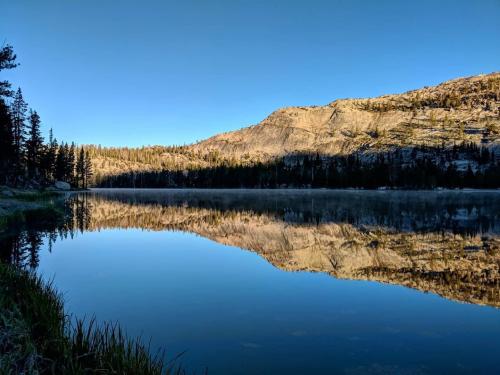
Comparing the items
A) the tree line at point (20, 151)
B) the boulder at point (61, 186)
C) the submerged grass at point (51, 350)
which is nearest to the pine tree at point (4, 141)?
the tree line at point (20, 151)

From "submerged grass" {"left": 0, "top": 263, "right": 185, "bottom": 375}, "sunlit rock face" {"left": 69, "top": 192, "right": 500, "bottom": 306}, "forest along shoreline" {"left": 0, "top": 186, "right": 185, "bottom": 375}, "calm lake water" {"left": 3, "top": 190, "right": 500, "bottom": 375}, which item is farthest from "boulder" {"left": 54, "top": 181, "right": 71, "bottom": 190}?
"submerged grass" {"left": 0, "top": 263, "right": 185, "bottom": 375}

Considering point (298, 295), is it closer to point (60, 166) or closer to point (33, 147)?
point (33, 147)

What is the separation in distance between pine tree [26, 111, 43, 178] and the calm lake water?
75001 millimetres

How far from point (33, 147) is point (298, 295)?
320 feet

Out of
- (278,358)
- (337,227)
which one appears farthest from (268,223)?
(278,358)

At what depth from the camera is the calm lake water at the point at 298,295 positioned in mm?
9523

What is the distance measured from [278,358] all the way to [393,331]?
3.77 m

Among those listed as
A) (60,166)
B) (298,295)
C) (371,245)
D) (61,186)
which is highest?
(60,166)

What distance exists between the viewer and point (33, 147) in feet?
315

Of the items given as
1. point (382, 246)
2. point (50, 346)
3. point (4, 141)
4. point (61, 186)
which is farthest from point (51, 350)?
point (61, 186)

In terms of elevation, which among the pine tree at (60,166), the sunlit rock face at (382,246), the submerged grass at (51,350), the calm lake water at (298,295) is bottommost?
the calm lake water at (298,295)

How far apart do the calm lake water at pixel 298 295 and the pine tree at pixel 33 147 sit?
75001 mm

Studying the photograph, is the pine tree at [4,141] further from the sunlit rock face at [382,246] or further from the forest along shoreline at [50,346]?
the forest along shoreline at [50,346]

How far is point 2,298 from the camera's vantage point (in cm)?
958
